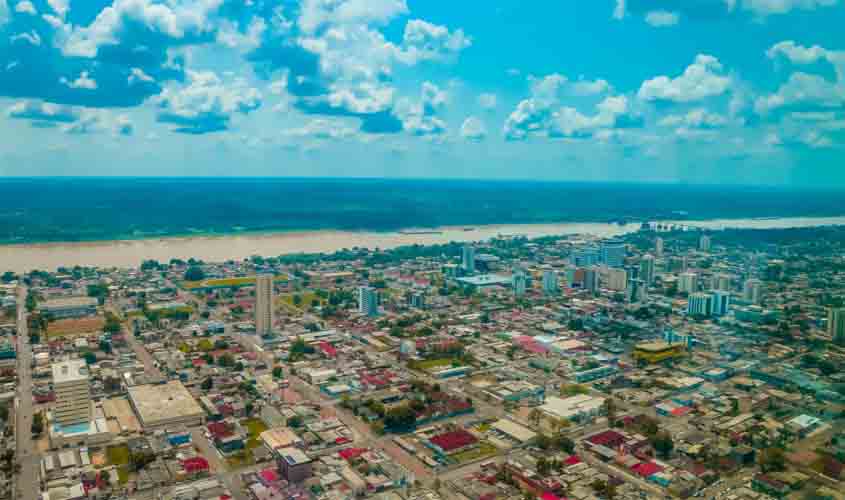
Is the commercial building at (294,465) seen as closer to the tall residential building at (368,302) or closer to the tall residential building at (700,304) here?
the tall residential building at (368,302)

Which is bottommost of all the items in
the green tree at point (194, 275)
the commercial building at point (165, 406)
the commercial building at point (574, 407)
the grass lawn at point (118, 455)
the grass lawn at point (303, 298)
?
the grass lawn at point (118, 455)

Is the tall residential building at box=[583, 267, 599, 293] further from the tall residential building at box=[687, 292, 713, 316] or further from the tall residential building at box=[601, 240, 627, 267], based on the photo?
the tall residential building at box=[687, 292, 713, 316]

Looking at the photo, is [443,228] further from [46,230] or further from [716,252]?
[46,230]

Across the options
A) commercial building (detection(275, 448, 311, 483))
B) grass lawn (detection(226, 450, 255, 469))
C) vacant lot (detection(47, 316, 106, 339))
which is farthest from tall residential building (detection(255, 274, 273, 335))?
commercial building (detection(275, 448, 311, 483))

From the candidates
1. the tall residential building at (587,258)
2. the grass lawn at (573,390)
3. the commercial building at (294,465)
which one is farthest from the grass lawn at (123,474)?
the tall residential building at (587,258)

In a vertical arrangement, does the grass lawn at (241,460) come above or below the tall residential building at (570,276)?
below

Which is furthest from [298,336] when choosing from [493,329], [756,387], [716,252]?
[716,252]
